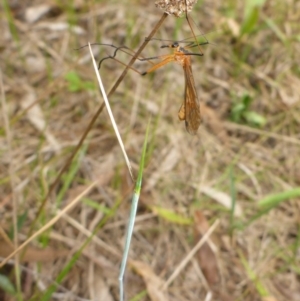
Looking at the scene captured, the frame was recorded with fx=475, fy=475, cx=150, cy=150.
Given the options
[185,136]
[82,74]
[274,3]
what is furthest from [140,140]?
→ [274,3]

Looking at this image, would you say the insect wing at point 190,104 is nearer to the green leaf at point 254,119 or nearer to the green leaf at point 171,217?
the green leaf at point 171,217

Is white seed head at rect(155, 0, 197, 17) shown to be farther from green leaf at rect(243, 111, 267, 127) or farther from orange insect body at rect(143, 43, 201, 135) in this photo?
green leaf at rect(243, 111, 267, 127)

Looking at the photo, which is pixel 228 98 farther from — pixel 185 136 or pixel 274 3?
pixel 274 3

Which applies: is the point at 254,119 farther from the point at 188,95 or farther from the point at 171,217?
the point at 188,95

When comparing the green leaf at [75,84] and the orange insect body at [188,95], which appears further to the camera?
the green leaf at [75,84]

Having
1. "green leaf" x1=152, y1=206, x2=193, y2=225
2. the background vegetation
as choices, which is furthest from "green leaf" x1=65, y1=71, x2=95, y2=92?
"green leaf" x1=152, y1=206, x2=193, y2=225

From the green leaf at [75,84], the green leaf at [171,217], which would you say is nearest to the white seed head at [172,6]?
the green leaf at [171,217]

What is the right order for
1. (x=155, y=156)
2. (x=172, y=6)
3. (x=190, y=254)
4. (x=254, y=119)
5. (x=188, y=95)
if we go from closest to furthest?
(x=172, y=6)
(x=188, y=95)
(x=190, y=254)
(x=155, y=156)
(x=254, y=119)

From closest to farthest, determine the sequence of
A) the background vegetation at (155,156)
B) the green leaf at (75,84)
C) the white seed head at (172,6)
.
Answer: the white seed head at (172,6) < the background vegetation at (155,156) < the green leaf at (75,84)

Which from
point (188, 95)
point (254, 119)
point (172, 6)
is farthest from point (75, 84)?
point (172, 6)
